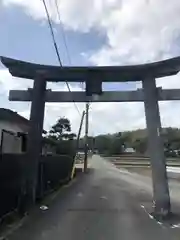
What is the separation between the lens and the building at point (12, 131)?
2061 cm

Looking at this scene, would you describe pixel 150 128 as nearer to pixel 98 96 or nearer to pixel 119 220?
pixel 98 96

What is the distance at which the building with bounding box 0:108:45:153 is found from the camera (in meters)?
20.6

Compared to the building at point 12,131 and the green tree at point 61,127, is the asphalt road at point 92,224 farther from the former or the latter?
the green tree at point 61,127

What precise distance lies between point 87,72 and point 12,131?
28.3ft

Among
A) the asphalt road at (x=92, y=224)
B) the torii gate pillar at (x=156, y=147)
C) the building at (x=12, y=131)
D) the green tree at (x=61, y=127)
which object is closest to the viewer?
the asphalt road at (x=92, y=224)

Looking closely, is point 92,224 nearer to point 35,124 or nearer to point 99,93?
point 35,124

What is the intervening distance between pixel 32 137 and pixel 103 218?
417cm

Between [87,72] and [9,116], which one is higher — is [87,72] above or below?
above

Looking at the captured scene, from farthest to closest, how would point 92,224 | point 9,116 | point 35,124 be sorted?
1. point 9,116
2. point 35,124
3. point 92,224

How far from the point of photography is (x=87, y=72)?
14.9m

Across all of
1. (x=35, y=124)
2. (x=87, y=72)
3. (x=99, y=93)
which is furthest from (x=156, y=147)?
(x=35, y=124)

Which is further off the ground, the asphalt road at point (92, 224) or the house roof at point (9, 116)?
the house roof at point (9, 116)

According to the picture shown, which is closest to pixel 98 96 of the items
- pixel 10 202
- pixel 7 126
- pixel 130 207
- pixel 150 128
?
pixel 150 128

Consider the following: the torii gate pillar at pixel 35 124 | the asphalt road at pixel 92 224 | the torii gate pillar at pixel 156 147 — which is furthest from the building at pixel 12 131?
the torii gate pillar at pixel 156 147
